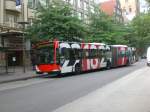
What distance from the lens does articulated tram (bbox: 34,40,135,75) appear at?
3008 centimetres

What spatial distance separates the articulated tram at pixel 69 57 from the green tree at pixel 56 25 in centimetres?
284

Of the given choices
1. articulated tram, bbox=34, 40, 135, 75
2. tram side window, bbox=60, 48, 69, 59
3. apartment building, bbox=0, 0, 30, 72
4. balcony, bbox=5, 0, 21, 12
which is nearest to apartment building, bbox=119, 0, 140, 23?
apartment building, bbox=0, 0, 30, 72

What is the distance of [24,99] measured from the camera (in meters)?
14.6

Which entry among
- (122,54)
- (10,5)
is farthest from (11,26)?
(122,54)

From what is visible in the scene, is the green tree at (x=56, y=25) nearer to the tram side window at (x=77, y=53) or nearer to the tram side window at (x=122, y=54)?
the tram side window at (x=77, y=53)

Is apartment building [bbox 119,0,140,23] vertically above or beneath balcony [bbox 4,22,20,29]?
above

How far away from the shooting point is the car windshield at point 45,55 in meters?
30.2

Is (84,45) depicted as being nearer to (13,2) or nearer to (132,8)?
(13,2)

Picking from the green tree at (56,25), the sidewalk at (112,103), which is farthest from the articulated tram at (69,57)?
the sidewalk at (112,103)

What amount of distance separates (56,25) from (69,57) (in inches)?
290

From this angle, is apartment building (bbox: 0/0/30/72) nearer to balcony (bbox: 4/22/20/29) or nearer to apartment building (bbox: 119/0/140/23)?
balcony (bbox: 4/22/20/29)

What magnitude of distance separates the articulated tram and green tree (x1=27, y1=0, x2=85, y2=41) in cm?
284

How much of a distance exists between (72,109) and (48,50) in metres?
18.8

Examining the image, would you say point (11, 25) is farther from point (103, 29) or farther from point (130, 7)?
point (130, 7)
